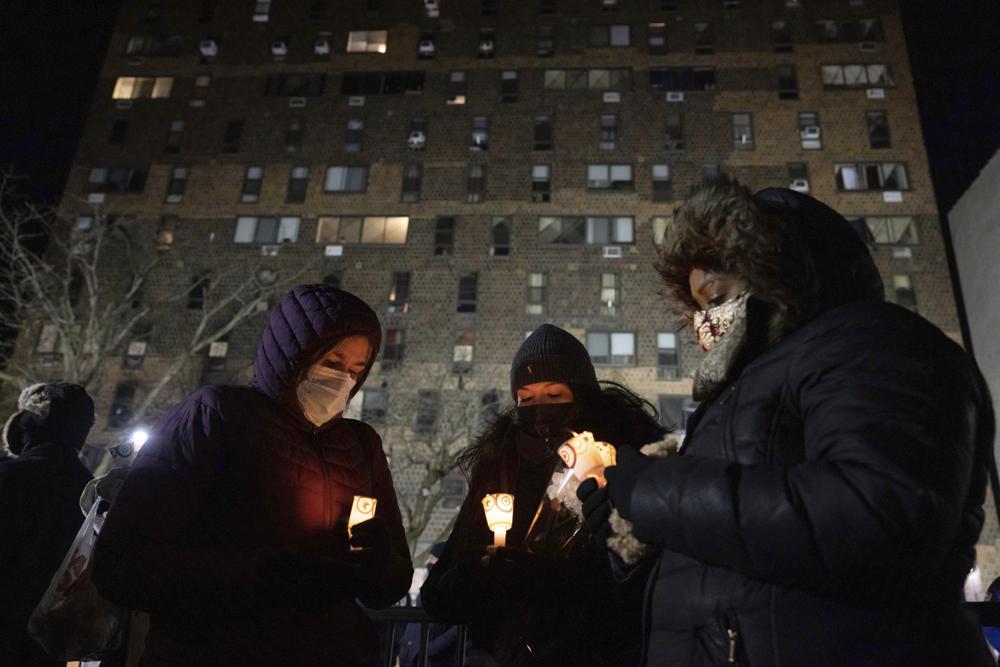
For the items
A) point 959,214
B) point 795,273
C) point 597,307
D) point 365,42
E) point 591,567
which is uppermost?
point 365,42

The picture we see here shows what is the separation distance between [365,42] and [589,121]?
482 inches

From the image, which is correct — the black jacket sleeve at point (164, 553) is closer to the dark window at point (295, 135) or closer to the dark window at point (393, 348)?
the dark window at point (393, 348)

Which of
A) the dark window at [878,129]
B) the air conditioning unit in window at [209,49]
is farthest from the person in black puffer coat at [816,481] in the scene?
the air conditioning unit in window at [209,49]

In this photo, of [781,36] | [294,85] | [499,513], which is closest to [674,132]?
[781,36]

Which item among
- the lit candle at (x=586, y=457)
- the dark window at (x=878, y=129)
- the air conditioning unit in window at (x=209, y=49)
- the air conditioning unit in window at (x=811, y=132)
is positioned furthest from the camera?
the air conditioning unit in window at (x=209, y=49)

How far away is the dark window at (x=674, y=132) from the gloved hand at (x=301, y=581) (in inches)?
1171

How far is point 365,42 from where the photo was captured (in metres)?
33.1

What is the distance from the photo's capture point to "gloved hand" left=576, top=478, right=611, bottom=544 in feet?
6.40

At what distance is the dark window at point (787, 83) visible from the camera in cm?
2977

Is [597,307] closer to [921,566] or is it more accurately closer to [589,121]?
[589,121]

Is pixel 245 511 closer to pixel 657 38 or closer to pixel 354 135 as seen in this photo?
pixel 354 135

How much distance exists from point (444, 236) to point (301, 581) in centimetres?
2731

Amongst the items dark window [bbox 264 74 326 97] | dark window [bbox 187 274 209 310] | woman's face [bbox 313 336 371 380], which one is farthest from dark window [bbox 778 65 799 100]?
woman's face [bbox 313 336 371 380]

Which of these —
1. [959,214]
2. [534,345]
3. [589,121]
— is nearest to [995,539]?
[959,214]
